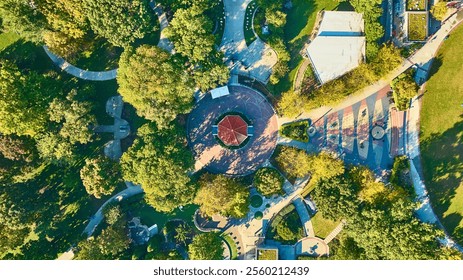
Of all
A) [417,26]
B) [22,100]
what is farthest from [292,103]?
[22,100]

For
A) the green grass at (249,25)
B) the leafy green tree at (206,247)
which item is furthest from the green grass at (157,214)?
the green grass at (249,25)

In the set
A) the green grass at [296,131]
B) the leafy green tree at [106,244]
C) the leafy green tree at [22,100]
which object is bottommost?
the leafy green tree at [106,244]

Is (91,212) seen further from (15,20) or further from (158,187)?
(15,20)

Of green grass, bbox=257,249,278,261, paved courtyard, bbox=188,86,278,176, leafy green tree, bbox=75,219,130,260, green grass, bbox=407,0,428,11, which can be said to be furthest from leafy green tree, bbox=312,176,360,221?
leafy green tree, bbox=75,219,130,260

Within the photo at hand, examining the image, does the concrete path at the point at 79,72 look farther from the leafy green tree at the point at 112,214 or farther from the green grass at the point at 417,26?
the green grass at the point at 417,26

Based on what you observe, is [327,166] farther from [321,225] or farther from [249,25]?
[249,25]

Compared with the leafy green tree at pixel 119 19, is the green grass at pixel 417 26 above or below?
below

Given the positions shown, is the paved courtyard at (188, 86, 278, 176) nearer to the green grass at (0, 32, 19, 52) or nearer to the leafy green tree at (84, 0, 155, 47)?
the leafy green tree at (84, 0, 155, 47)

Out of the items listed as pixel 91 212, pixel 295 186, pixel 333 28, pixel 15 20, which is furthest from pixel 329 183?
pixel 15 20
